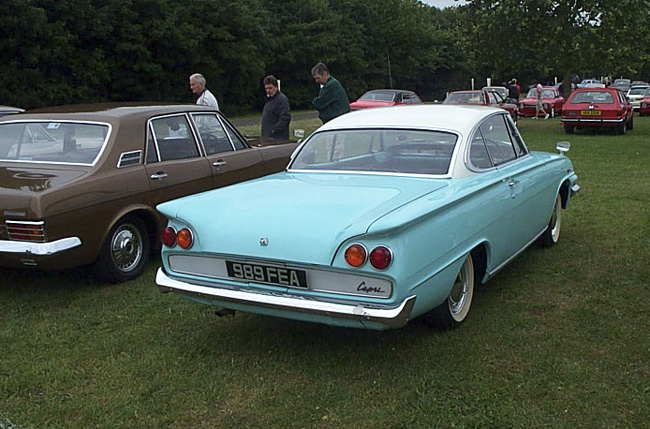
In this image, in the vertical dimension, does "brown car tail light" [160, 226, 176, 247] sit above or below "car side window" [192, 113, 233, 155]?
below

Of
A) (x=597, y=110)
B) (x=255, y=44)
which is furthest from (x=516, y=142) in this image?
(x=255, y=44)

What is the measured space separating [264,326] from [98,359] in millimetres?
1081

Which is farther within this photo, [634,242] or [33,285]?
[634,242]

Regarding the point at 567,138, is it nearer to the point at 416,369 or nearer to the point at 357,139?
the point at 357,139

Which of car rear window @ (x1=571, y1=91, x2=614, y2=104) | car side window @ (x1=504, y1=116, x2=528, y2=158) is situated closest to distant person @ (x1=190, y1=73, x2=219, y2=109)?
car side window @ (x1=504, y1=116, x2=528, y2=158)

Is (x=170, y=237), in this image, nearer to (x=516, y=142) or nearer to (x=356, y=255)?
(x=356, y=255)

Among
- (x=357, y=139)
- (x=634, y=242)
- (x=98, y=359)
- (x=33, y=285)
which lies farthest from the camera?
(x=634, y=242)

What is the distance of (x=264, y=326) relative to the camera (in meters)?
4.60

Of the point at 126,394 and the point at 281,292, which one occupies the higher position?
the point at 281,292

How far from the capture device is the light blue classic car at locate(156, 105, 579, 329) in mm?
3551

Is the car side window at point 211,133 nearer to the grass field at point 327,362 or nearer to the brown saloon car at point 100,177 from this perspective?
the brown saloon car at point 100,177

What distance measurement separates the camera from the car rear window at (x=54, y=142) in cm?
565

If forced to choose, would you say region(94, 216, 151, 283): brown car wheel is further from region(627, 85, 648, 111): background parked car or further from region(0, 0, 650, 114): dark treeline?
region(627, 85, 648, 111): background parked car

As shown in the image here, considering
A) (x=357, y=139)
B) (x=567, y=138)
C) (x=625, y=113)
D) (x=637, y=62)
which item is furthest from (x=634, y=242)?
(x=637, y=62)
